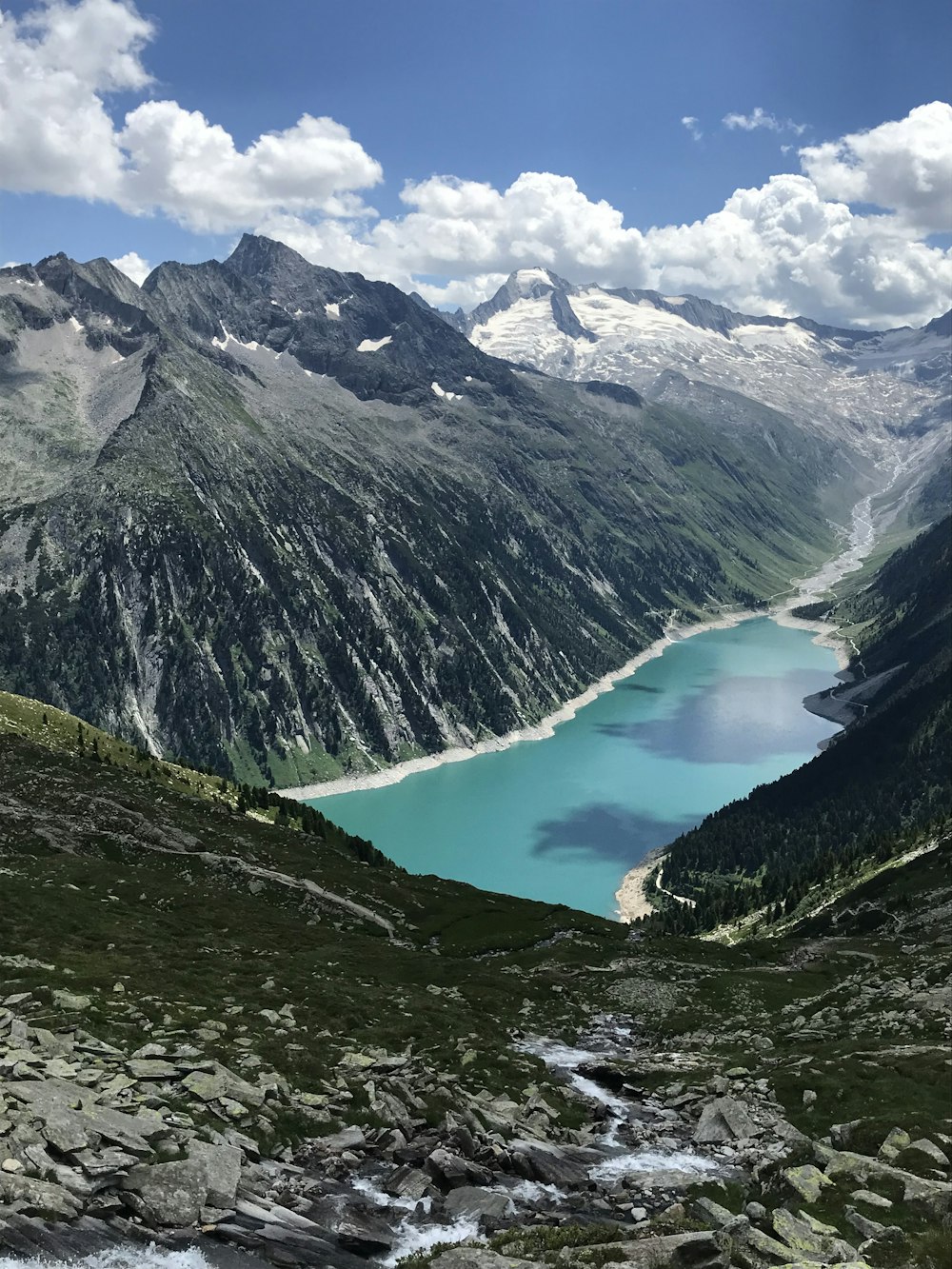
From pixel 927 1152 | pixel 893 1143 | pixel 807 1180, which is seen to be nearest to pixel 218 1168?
pixel 807 1180

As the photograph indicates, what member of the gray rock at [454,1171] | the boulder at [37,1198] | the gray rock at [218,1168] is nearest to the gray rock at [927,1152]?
the gray rock at [454,1171]

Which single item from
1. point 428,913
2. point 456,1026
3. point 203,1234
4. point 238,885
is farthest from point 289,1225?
point 428,913

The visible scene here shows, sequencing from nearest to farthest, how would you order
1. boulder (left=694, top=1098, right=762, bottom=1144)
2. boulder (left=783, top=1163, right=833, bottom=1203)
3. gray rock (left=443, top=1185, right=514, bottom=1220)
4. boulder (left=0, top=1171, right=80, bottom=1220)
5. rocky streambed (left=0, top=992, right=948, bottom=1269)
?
boulder (left=0, top=1171, right=80, bottom=1220) → rocky streambed (left=0, top=992, right=948, bottom=1269) → gray rock (left=443, top=1185, right=514, bottom=1220) → boulder (left=783, top=1163, right=833, bottom=1203) → boulder (left=694, top=1098, right=762, bottom=1144)

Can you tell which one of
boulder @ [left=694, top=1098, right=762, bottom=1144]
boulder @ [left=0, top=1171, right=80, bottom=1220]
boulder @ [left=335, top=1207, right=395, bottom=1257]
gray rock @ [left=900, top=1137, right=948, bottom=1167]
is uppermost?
boulder @ [left=0, top=1171, right=80, bottom=1220]

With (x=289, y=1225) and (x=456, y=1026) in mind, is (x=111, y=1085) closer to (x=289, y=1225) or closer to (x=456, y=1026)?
(x=289, y=1225)

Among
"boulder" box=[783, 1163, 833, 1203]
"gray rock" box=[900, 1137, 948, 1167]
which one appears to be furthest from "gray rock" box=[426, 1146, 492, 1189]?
"gray rock" box=[900, 1137, 948, 1167]

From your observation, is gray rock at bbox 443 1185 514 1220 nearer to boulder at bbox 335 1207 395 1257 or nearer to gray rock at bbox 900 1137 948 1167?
boulder at bbox 335 1207 395 1257

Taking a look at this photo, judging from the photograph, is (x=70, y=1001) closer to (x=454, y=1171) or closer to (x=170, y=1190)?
(x=170, y=1190)
